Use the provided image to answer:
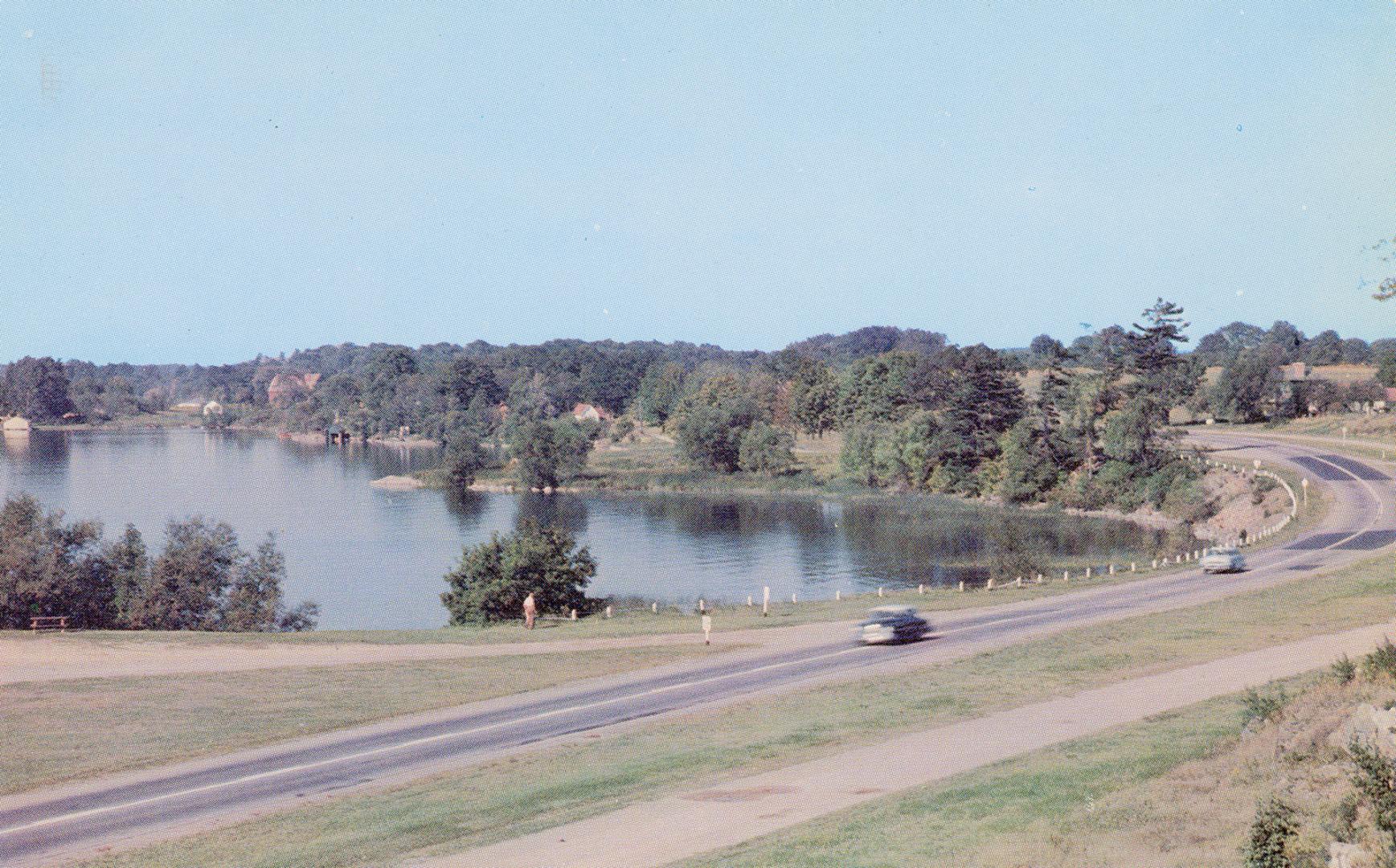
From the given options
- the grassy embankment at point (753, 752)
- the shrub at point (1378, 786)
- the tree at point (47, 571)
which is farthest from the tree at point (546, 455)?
the shrub at point (1378, 786)

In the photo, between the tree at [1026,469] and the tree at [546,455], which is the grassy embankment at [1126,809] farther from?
the tree at [546,455]

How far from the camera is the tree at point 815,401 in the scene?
171m

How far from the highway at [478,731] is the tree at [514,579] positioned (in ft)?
54.6

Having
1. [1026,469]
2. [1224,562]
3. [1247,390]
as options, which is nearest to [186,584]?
[1224,562]

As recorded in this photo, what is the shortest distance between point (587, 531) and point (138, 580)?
47.1 meters

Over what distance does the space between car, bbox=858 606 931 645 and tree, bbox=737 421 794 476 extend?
3903 inches

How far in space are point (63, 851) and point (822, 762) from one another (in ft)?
Result: 44.2

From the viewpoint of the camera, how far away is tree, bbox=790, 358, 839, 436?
560 feet

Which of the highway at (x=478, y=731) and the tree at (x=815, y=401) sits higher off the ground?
the tree at (x=815, y=401)

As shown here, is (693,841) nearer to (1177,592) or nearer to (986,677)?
(986,677)

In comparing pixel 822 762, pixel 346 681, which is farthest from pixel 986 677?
pixel 346 681

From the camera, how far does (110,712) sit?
29.7 meters

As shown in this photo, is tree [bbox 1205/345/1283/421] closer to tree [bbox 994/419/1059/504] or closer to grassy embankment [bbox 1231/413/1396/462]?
grassy embankment [bbox 1231/413/1396/462]

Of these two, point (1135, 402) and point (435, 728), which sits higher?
point (1135, 402)
